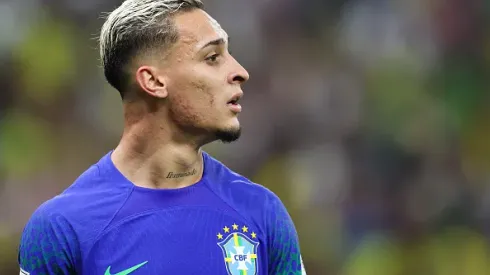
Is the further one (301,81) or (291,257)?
(301,81)

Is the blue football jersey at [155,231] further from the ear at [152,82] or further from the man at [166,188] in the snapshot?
the ear at [152,82]

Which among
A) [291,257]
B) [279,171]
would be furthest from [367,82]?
[291,257]

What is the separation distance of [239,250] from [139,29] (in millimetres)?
868

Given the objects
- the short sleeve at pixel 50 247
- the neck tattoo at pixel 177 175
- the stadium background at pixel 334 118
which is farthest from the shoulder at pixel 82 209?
the stadium background at pixel 334 118

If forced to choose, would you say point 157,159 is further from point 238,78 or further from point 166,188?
point 238,78

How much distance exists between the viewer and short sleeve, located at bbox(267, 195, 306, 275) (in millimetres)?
2930

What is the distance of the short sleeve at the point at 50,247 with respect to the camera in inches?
108

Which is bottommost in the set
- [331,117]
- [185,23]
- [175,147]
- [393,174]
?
[393,174]

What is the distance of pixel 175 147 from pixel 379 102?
448 cm

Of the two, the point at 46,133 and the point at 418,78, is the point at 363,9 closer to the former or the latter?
the point at 418,78

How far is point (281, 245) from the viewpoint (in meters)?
2.93

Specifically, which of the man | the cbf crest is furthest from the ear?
the cbf crest

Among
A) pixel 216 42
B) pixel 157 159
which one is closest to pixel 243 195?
pixel 157 159

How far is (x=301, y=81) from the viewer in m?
7.26
